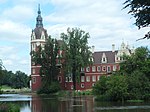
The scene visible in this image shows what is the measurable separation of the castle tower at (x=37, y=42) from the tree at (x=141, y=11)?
102 meters

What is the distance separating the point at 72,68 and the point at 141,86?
39939mm

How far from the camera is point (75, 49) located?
311 feet

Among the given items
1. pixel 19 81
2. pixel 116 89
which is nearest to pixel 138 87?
pixel 116 89

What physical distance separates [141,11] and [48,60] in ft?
291

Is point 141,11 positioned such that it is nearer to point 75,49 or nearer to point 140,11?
point 140,11

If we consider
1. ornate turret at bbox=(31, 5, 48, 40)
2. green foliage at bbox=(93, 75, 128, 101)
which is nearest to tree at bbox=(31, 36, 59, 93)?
ornate turret at bbox=(31, 5, 48, 40)

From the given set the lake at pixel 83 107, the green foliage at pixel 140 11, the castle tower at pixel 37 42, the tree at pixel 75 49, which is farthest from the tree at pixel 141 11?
the castle tower at pixel 37 42

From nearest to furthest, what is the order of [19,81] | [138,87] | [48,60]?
[138,87] < [48,60] < [19,81]

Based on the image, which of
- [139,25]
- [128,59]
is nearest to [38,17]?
[128,59]

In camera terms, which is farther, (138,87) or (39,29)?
(39,29)

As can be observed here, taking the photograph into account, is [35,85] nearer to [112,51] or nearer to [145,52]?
[112,51]

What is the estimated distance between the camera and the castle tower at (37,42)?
120 meters

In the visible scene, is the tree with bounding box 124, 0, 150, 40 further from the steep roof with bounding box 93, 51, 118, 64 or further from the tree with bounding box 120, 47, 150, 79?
the steep roof with bounding box 93, 51, 118, 64

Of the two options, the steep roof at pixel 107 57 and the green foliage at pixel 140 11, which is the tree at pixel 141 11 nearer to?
the green foliage at pixel 140 11
